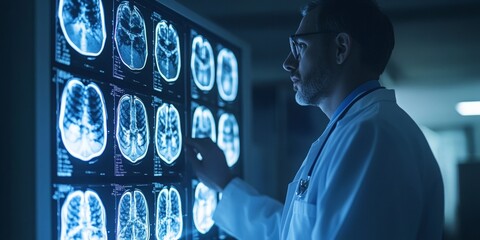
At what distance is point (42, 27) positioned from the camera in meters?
1.12

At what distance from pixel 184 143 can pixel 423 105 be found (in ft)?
22.1

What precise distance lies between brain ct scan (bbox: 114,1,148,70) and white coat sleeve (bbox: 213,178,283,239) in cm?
57

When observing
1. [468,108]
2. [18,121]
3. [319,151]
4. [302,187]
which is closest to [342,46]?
[319,151]

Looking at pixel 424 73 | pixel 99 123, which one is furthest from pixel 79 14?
pixel 424 73

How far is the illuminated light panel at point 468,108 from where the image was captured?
7453 millimetres

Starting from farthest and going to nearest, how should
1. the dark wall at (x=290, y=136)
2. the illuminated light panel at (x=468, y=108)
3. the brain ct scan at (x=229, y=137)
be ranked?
the illuminated light panel at (x=468, y=108) < the dark wall at (x=290, y=136) < the brain ct scan at (x=229, y=137)

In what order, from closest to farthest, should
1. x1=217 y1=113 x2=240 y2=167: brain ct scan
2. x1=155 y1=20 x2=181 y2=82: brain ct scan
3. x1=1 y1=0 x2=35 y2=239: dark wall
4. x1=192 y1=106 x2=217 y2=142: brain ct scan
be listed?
x1=1 y1=0 x2=35 y2=239: dark wall, x1=155 y1=20 x2=181 y2=82: brain ct scan, x1=192 y1=106 x2=217 y2=142: brain ct scan, x1=217 y1=113 x2=240 y2=167: brain ct scan

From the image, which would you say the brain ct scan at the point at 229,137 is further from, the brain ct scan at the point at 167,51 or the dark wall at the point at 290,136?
the dark wall at the point at 290,136

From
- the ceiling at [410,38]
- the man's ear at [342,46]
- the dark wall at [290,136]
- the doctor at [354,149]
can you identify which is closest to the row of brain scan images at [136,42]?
the doctor at [354,149]

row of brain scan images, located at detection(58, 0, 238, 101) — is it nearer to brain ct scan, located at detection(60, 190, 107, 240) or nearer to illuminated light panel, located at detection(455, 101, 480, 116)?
brain ct scan, located at detection(60, 190, 107, 240)

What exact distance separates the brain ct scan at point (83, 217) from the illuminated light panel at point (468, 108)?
6.87 m

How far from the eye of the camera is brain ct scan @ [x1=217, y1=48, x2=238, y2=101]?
1991mm

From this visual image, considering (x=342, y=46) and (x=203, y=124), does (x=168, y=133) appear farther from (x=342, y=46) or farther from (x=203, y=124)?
(x=342, y=46)

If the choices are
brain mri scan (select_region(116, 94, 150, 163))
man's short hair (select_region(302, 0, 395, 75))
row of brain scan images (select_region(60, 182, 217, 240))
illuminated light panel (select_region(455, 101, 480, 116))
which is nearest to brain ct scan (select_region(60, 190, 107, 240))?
row of brain scan images (select_region(60, 182, 217, 240))
